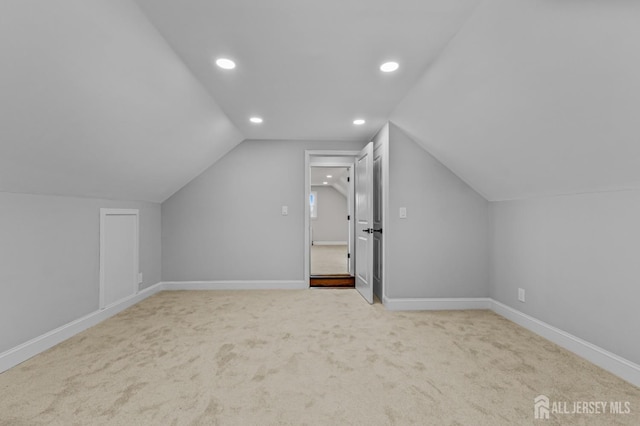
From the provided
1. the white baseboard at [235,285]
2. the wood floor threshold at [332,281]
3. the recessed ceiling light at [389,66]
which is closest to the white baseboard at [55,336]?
the white baseboard at [235,285]

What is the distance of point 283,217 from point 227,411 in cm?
287

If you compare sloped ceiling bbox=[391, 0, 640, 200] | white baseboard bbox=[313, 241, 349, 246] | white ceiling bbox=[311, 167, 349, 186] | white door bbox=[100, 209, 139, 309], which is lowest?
white baseboard bbox=[313, 241, 349, 246]

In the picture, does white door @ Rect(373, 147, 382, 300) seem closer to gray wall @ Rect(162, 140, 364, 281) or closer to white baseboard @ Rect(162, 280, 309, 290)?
gray wall @ Rect(162, 140, 364, 281)

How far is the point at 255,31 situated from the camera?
178 centimetres

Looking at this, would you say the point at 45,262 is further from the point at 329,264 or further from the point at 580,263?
the point at 329,264

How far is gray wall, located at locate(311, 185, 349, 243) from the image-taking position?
420 inches

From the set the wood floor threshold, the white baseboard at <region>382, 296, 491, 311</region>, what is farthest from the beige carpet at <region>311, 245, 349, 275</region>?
the white baseboard at <region>382, 296, 491, 311</region>

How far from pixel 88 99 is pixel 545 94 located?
279 cm

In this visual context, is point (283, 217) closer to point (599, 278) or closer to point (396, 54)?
point (396, 54)

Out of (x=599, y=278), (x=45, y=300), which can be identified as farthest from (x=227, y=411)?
(x=599, y=278)

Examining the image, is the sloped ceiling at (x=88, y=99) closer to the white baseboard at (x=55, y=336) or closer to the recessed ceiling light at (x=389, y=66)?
the white baseboard at (x=55, y=336)

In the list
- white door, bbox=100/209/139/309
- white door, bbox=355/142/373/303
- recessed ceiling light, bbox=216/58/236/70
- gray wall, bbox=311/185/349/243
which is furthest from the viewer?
gray wall, bbox=311/185/349/243

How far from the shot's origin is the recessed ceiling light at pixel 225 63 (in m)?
2.11

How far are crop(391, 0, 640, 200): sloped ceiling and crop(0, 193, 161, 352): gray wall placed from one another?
325 cm
